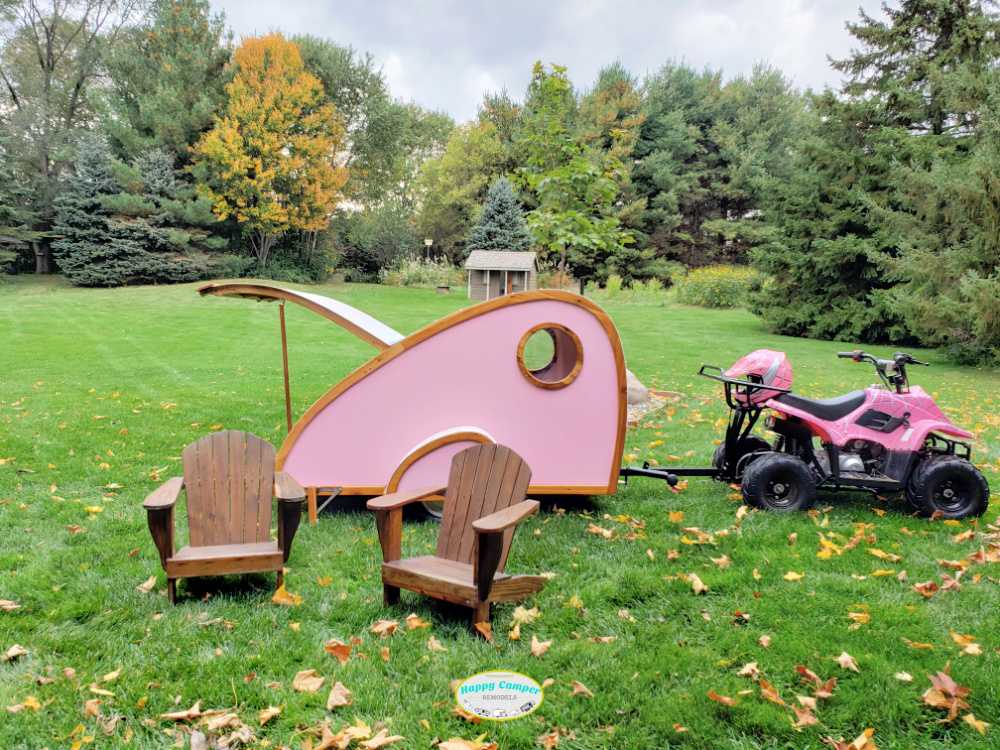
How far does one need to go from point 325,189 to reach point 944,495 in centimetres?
2659

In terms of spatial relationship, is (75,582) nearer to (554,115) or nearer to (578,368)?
(578,368)

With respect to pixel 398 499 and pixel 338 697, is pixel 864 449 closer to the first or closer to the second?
pixel 398 499

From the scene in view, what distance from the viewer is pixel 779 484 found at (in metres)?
4.23

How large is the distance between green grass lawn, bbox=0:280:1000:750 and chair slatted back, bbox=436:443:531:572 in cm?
34

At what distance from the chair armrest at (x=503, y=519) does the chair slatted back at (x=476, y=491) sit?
101mm

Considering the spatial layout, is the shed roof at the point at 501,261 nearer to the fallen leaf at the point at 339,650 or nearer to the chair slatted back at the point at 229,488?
the chair slatted back at the point at 229,488

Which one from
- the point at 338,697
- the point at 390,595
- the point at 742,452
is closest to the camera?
the point at 338,697

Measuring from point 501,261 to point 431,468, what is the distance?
21220 millimetres

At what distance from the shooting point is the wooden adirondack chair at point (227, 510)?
2980 mm

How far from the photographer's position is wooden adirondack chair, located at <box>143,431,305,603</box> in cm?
298

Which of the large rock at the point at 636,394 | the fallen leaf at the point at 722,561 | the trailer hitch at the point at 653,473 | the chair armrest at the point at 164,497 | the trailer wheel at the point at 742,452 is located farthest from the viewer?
the large rock at the point at 636,394

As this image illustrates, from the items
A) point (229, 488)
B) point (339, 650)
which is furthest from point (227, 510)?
point (339, 650)

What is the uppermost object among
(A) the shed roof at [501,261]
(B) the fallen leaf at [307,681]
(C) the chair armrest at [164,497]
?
(A) the shed roof at [501,261]

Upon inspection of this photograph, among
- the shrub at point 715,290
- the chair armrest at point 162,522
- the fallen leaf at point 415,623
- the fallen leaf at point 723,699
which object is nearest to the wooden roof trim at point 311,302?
the chair armrest at point 162,522
